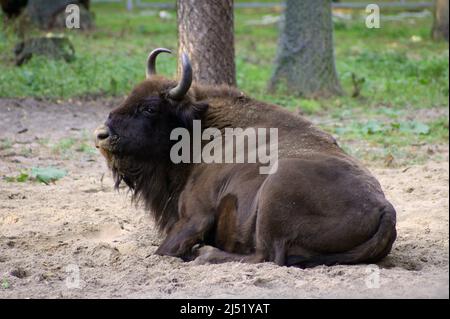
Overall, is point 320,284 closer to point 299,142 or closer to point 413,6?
point 299,142

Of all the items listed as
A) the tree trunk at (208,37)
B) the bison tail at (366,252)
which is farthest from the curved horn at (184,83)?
the tree trunk at (208,37)

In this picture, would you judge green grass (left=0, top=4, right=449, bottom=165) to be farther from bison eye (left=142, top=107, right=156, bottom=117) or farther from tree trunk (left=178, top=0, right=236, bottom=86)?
bison eye (left=142, top=107, right=156, bottom=117)

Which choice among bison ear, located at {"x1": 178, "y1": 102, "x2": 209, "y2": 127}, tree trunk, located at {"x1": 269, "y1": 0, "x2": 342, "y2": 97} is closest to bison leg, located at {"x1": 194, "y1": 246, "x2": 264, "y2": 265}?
bison ear, located at {"x1": 178, "y1": 102, "x2": 209, "y2": 127}

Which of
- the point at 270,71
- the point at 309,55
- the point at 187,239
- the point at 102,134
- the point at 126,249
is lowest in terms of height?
the point at 126,249

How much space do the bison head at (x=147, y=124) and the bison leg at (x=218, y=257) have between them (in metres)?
0.86

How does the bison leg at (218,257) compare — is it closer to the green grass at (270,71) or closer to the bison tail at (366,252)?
the bison tail at (366,252)

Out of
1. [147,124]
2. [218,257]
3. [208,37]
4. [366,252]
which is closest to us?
[366,252]

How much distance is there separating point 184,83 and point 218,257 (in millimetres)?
1349

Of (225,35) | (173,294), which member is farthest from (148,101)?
(225,35)

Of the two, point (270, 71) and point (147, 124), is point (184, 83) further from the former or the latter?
point (270, 71)

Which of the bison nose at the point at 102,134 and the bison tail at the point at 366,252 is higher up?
the bison nose at the point at 102,134

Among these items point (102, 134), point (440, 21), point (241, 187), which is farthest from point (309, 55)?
point (440, 21)

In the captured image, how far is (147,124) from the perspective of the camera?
6.58 metres

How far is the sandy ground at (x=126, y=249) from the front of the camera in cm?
517
